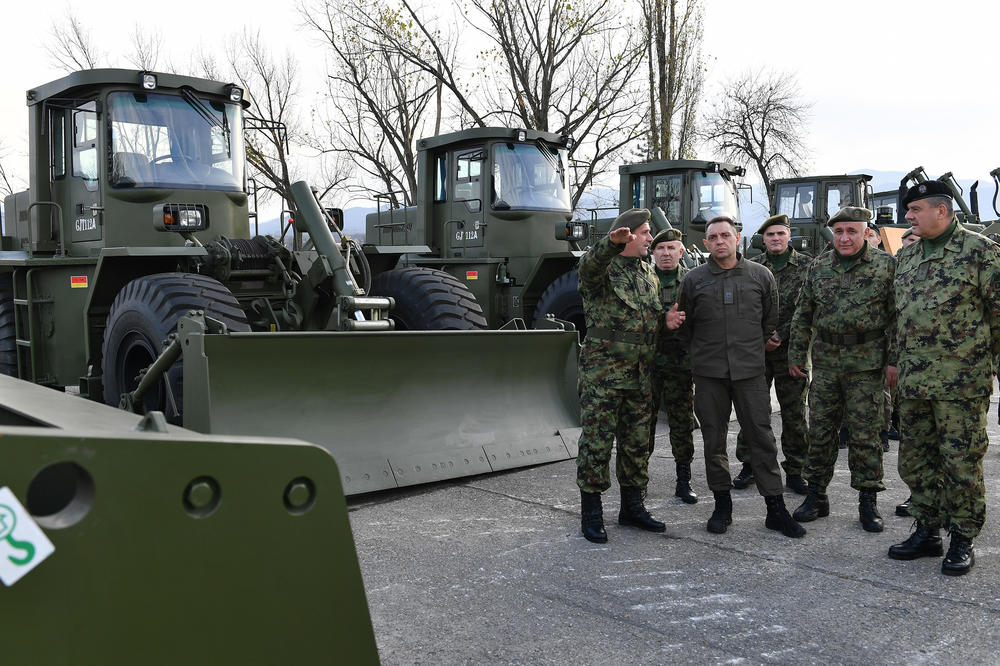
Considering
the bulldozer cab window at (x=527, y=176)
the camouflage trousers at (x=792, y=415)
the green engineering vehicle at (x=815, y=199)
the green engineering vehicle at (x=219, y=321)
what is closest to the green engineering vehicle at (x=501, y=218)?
the bulldozer cab window at (x=527, y=176)

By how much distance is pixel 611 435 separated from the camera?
490 centimetres

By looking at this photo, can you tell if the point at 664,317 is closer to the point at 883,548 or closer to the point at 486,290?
the point at 883,548

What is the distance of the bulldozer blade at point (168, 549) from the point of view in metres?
1.21

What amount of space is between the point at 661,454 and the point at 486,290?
4195 millimetres

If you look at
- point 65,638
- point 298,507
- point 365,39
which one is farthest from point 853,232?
point 365,39

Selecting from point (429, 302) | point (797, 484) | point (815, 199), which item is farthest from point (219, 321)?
point (815, 199)

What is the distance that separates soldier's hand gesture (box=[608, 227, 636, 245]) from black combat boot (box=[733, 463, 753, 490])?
215 cm

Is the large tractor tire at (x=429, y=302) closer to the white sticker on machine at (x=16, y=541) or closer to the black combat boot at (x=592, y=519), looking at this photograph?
the black combat boot at (x=592, y=519)

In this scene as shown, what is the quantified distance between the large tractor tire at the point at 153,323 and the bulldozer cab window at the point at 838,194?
43.5 feet

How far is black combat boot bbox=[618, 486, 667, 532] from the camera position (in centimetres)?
489

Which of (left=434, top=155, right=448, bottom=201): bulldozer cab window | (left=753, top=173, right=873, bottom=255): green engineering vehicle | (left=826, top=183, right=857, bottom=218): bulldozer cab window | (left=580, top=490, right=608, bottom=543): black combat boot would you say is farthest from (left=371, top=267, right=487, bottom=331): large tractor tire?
(left=826, top=183, right=857, bottom=218): bulldozer cab window

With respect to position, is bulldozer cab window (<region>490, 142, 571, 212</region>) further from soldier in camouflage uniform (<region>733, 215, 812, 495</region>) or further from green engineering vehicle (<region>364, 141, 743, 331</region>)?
soldier in camouflage uniform (<region>733, 215, 812, 495</region>)

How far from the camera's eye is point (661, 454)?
6.93 metres

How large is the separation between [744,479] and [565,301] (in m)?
4.12
